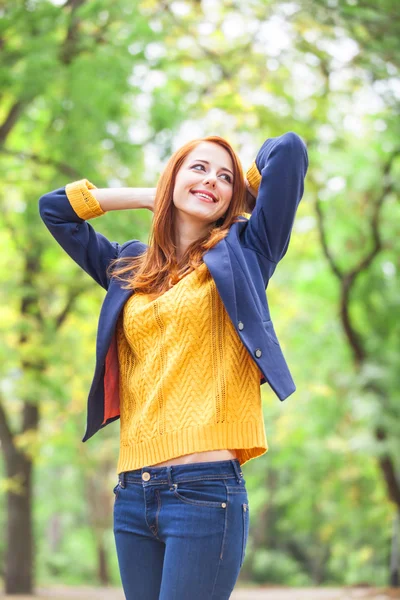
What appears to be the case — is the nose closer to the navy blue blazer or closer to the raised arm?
the navy blue blazer

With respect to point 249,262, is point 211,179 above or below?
above

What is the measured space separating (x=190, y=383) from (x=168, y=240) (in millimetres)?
580

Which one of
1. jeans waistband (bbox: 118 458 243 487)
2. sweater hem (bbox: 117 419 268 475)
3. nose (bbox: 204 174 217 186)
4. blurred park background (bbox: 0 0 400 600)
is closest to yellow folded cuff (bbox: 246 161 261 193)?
nose (bbox: 204 174 217 186)

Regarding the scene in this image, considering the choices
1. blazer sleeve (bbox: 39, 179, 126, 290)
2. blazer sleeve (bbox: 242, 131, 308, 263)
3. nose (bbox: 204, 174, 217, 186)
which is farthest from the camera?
blazer sleeve (bbox: 39, 179, 126, 290)

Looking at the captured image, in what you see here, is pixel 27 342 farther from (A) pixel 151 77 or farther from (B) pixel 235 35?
(B) pixel 235 35

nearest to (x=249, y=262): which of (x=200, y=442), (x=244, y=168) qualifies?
(x=200, y=442)

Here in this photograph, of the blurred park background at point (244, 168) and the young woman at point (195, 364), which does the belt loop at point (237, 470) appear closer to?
the young woman at point (195, 364)

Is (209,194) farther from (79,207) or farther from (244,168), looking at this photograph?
(244,168)

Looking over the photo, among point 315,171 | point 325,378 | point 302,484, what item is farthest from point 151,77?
point 302,484

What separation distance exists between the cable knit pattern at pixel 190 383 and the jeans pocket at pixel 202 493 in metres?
0.10

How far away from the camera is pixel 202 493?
2270 mm

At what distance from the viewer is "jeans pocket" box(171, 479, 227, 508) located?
226 cm

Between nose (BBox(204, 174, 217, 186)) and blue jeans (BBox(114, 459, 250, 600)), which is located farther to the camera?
nose (BBox(204, 174, 217, 186))

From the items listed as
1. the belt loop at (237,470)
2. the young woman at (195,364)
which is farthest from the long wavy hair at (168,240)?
the belt loop at (237,470)
